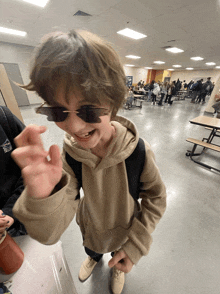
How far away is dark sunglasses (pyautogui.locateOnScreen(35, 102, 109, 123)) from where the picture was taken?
19.7 inches

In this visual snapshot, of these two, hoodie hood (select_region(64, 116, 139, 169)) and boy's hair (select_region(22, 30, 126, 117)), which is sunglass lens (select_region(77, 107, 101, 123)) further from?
hoodie hood (select_region(64, 116, 139, 169))

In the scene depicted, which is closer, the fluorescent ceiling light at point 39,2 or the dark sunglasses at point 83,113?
the dark sunglasses at point 83,113

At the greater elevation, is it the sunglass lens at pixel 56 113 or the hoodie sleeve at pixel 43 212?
the sunglass lens at pixel 56 113

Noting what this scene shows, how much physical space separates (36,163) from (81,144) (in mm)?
206

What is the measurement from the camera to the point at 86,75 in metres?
0.46

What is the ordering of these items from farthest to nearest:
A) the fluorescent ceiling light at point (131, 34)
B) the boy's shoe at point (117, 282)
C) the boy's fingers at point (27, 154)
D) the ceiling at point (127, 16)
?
the fluorescent ceiling light at point (131, 34) < the ceiling at point (127, 16) < the boy's shoe at point (117, 282) < the boy's fingers at point (27, 154)

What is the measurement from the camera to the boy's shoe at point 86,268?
123 cm

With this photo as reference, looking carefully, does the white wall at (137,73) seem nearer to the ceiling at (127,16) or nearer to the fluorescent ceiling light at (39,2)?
the ceiling at (127,16)

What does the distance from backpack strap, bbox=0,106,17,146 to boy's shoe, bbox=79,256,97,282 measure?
52.9 inches

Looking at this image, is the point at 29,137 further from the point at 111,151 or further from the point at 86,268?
the point at 86,268

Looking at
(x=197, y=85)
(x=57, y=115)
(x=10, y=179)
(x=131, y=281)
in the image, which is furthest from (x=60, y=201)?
(x=197, y=85)

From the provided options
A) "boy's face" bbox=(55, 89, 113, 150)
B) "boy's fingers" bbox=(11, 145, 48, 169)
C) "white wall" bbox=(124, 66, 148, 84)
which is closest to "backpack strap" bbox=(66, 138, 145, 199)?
"boy's face" bbox=(55, 89, 113, 150)

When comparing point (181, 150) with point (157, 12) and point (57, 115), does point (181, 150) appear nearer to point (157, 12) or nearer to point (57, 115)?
point (157, 12)

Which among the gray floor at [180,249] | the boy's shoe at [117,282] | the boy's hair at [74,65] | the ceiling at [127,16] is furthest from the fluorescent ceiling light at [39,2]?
the boy's shoe at [117,282]
